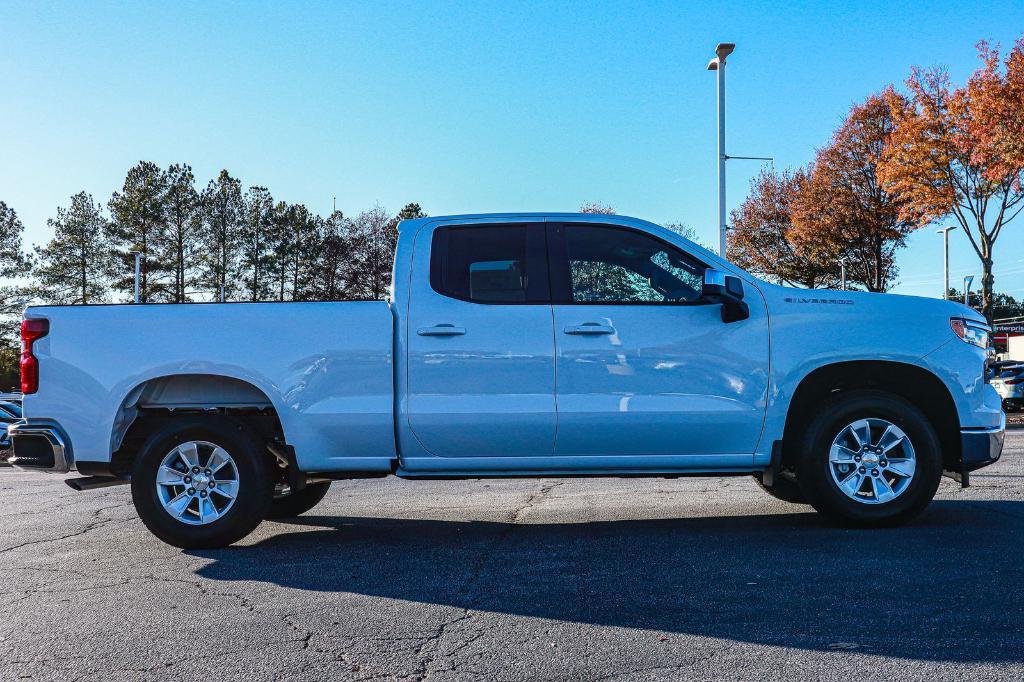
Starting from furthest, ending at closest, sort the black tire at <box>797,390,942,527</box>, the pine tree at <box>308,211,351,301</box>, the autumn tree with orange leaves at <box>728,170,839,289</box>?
the pine tree at <box>308,211,351,301</box> < the autumn tree with orange leaves at <box>728,170,839,289</box> < the black tire at <box>797,390,942,527</box>

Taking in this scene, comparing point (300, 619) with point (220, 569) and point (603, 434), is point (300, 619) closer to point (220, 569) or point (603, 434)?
point (220, 569)

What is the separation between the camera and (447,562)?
5.17 metres

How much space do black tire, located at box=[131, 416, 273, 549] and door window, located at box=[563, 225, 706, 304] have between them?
2.25 meters

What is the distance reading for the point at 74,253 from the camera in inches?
2098

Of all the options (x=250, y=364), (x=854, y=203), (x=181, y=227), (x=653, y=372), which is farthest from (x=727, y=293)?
(x=181, y=227)

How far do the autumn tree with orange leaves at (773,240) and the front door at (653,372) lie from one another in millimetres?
35657

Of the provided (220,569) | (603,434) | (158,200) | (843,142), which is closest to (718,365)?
(603,434)

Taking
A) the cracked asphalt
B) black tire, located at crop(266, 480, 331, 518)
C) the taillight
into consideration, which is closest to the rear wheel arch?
the taillight

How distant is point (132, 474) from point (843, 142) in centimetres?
2951

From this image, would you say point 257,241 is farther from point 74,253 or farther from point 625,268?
point 625,268

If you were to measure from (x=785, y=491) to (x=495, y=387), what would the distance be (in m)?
2.60

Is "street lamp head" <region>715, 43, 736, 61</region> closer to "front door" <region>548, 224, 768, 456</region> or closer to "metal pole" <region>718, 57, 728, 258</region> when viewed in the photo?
"metal pole" <region>718, 57, 728, 258</region>

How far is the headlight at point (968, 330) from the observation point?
19.3 ft

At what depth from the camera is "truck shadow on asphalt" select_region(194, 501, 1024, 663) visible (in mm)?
3758
